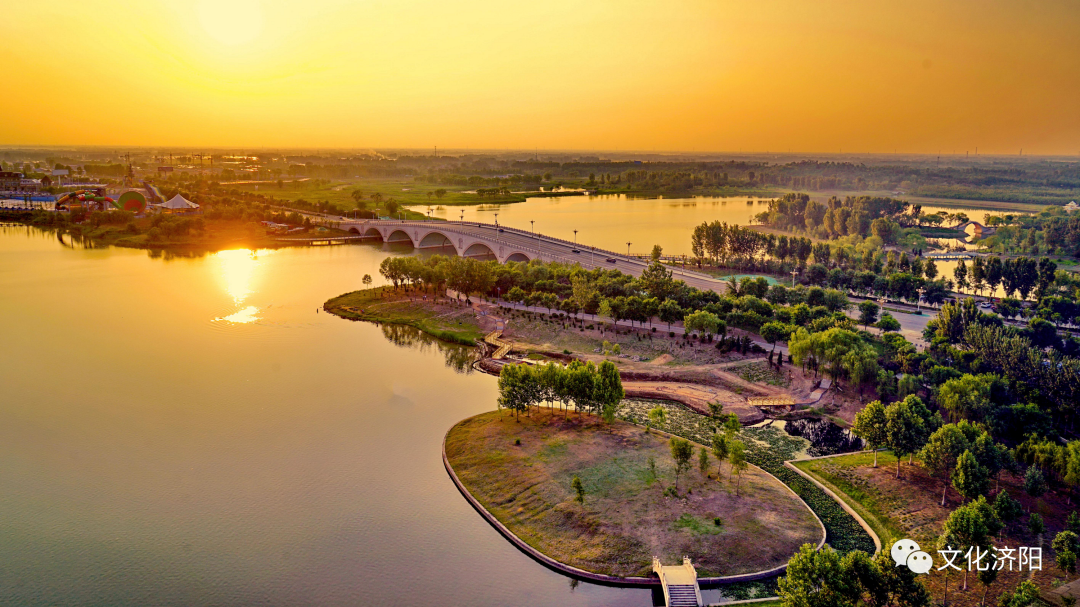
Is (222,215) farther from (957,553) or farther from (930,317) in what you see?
(957,553)

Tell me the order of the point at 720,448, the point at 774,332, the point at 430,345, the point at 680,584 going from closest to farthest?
the point at 680,584
the point at 720,448
the point at 774,332
the point at 430,345

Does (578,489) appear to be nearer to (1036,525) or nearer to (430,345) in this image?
(1036,525)

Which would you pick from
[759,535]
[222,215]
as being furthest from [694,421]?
[222,215]

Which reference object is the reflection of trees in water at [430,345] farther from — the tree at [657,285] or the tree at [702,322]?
the tree at [657,285]

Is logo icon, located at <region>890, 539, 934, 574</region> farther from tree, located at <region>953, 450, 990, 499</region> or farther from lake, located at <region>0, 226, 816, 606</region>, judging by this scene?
lake, located at <region>0, 226, 816, 606</region>

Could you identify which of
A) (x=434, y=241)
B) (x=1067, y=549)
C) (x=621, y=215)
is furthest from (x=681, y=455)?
(x=621, y=215)

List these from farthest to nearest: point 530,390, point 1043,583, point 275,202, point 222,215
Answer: point 275,202 < point 222,215 < point 530,390 < point 1043,583
